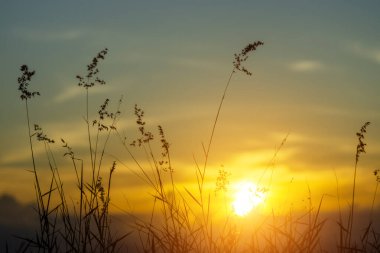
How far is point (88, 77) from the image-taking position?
727 centimetres

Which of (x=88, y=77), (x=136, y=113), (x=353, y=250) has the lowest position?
(x=353, y=250)

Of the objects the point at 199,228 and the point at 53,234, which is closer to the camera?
the point at 53,234

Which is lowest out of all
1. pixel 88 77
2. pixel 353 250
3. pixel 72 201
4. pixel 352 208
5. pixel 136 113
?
pixel 353 250

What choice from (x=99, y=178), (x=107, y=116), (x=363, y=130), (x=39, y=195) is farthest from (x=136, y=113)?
(x=363, y=130)

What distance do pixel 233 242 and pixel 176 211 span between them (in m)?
0.73

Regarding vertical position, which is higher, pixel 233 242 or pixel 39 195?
pixel 39 195

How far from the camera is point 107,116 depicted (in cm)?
722

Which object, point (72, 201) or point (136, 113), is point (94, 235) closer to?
point (72, 201)

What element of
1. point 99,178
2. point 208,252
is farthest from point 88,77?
point 208,252

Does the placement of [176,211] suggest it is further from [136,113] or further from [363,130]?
[363,130]

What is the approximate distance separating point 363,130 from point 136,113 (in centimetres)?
244

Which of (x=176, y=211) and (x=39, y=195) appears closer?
(x=39, y=195)

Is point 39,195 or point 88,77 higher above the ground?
point 88,77

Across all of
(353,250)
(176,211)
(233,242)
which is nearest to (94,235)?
(176,211)
